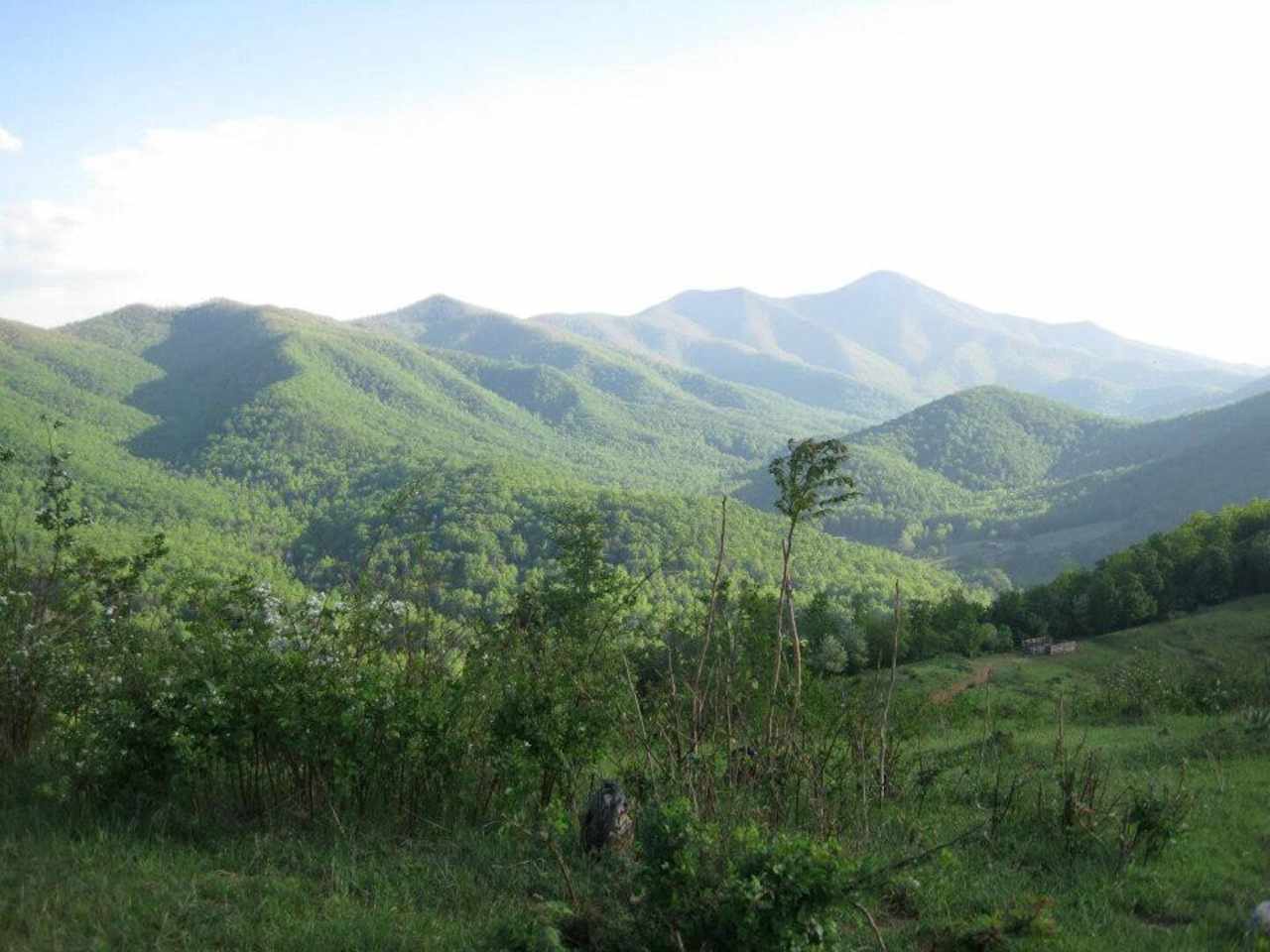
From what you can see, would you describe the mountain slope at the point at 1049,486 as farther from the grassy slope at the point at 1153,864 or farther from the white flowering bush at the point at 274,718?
the white flowering bush at the point at 274,718

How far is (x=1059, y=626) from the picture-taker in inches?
1694

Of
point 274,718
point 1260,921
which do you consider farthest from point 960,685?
point 274,718

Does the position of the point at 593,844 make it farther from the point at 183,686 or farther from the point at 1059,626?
the point at 1059,626

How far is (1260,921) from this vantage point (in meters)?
5.00

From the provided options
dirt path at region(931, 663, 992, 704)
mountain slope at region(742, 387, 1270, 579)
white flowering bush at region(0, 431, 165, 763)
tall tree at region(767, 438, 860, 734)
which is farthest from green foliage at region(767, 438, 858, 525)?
mountain slope at region(742, 387, 1270, 579)

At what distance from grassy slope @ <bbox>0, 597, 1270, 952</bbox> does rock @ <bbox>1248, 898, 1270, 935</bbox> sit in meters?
0.12

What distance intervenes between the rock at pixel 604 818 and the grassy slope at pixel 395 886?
227 mm

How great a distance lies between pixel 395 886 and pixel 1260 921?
4.97 m

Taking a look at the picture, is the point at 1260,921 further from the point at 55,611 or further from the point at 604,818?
the point at 55,611

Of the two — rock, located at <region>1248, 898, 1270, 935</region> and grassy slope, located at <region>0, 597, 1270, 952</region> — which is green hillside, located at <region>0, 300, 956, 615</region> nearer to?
grassy slope, located at <region>0, 597, 1270, 952</region>

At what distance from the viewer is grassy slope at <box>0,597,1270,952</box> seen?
4262 mm

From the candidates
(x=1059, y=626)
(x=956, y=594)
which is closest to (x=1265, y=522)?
(x=1059, y=626)

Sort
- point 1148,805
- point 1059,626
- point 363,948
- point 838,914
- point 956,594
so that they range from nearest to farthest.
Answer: point 838,914 < point 363,948 < point 1148,805 < point 1059,626 < point 956,594

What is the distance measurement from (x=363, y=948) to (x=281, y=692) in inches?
71.2
